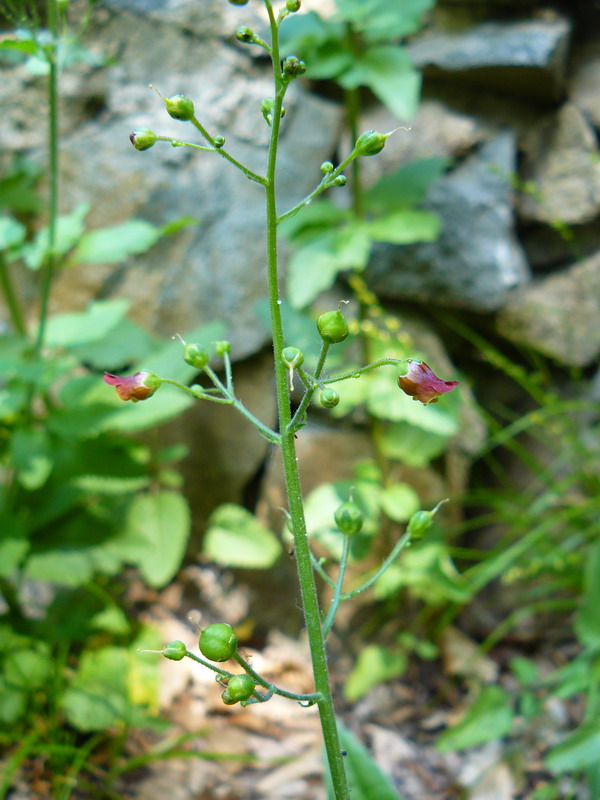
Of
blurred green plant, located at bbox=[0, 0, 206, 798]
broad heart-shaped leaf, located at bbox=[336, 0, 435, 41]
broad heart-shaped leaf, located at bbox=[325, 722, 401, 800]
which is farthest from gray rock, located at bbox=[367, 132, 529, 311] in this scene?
broad heart-shaped leaf, located at bbox=[325, 722, 401, 800]

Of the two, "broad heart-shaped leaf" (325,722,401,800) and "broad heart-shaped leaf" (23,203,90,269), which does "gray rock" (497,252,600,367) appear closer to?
"broad heart-shaped leaf" (23,203,90,269)

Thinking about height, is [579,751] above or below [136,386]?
below

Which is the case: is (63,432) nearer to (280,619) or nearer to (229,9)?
(280,619)

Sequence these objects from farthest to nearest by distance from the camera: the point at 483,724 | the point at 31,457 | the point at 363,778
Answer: the point at 483,724 → the point at 31,457 → the point at 363,778

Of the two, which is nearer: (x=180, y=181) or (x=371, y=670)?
(x=371, y=670)

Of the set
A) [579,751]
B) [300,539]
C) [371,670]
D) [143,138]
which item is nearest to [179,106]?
[143,138]

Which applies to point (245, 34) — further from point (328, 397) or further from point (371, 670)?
point (371, 670)

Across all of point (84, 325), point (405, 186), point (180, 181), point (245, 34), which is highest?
point (180, 181)

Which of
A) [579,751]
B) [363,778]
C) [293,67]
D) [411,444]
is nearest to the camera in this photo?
[293,67]
